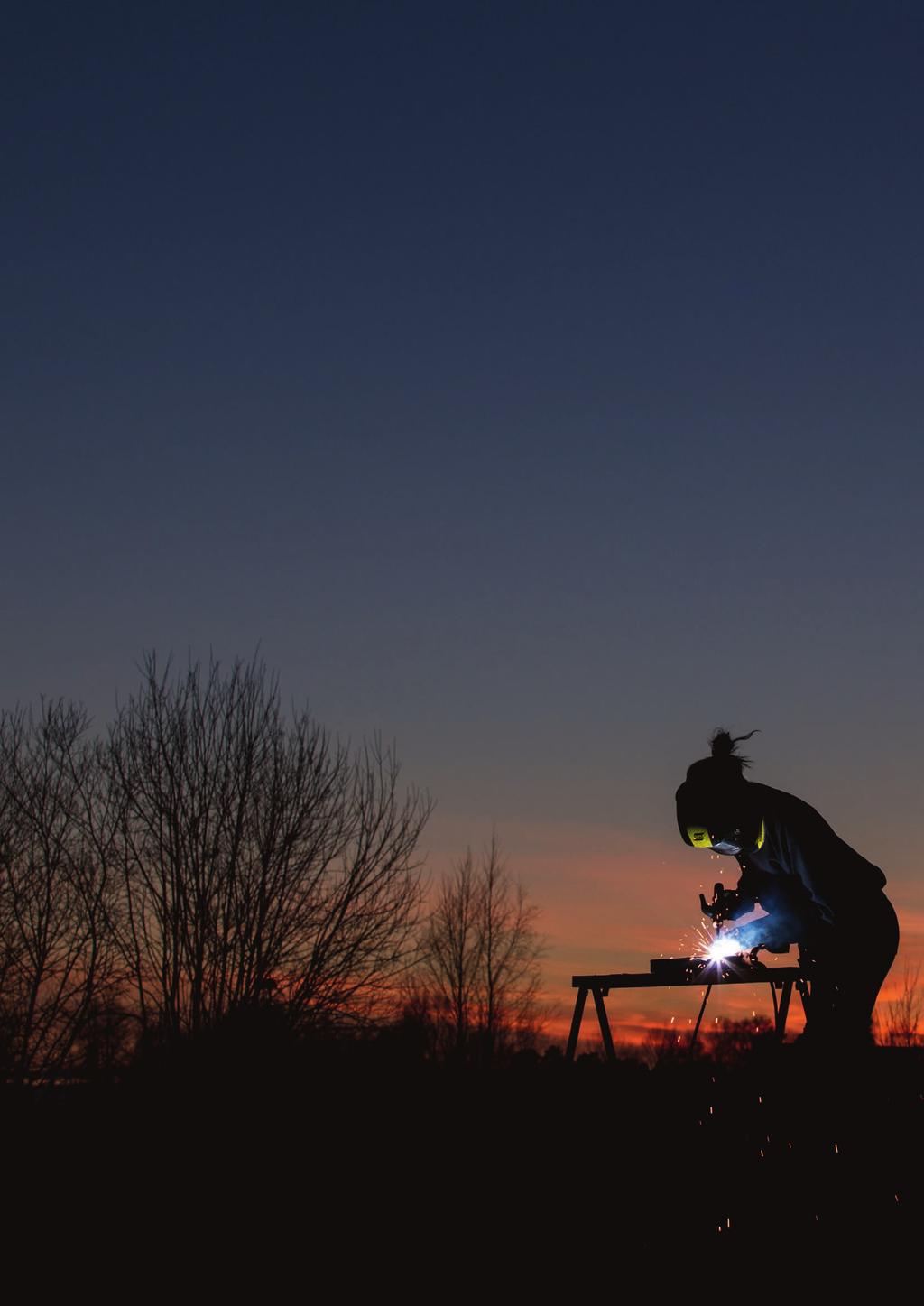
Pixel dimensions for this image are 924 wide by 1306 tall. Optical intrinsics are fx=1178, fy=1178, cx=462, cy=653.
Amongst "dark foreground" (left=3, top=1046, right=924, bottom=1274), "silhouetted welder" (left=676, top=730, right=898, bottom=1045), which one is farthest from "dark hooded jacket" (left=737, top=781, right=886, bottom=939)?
"dark foreground" (left=3, top=1046, right=924, bottom=1274)

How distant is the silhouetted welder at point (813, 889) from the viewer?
20.6 feet

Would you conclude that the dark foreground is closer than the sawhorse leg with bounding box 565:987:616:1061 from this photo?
Yes

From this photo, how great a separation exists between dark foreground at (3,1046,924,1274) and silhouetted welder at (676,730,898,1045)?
321 millimetres

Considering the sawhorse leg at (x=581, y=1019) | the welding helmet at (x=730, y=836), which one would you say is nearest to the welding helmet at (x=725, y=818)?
the welding helmet at (x=730, y=836)

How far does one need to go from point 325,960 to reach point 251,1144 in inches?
622

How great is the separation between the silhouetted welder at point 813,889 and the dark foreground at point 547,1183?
321 mm

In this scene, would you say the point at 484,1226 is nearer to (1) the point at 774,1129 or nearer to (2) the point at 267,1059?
(1) the point at 774,1129

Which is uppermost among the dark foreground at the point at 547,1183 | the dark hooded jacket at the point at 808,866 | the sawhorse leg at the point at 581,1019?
the dark hooded jacket at the point at 808,866

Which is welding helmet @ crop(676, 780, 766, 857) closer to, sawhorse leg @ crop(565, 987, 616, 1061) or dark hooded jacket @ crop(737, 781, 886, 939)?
dark hooded jacket @ crop(737, 781, 886, 939)

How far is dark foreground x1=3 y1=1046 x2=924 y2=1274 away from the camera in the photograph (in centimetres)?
546

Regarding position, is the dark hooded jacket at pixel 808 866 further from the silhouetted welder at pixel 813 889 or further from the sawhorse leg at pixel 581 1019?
the sawhorse leg at pixel 581 1019

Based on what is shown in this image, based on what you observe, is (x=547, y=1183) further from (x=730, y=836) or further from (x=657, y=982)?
(x=730, y=836)

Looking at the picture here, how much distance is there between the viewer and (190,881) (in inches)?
899

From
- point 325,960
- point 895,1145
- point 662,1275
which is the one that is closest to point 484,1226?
point 662,1275
